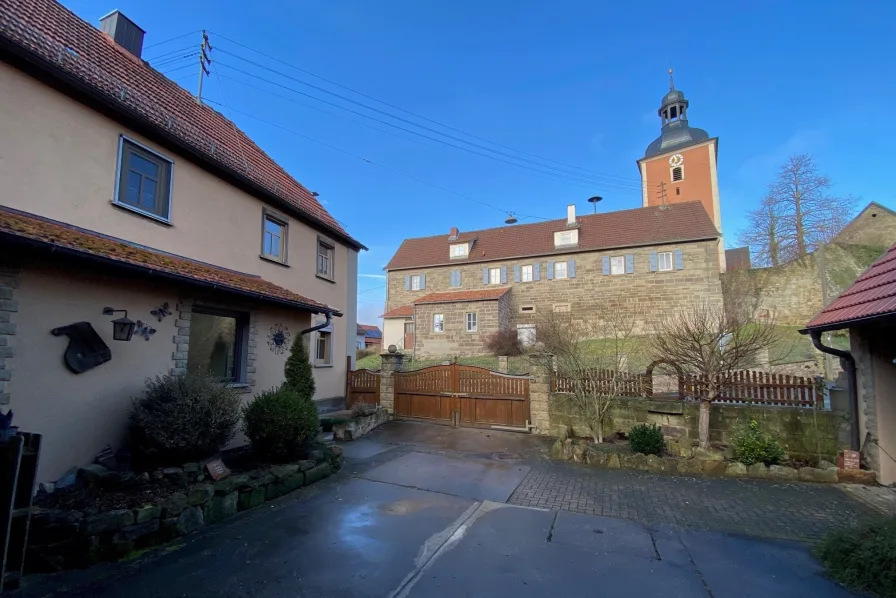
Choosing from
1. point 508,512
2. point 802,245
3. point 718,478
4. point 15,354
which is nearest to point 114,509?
point 15,354

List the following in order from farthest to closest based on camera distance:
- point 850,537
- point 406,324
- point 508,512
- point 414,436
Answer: point 406,324 < point 414,436 < point 508,512 < point 850,537

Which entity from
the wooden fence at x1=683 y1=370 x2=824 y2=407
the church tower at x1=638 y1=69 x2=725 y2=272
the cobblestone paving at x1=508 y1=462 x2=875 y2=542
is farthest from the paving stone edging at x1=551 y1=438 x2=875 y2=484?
the church tower at x1=638 y1=69 x2=725 y2=272

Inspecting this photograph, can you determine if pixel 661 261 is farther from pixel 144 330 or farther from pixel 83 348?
pixel 83 348

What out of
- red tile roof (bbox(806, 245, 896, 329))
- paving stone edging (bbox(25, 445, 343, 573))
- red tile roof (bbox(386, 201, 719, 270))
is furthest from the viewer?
red tile roof (bbox(386, 201, 719, 270))

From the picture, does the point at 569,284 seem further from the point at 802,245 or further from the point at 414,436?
the point at 414,436

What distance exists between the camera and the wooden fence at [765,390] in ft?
25.2

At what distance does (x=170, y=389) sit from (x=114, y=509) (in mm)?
1717

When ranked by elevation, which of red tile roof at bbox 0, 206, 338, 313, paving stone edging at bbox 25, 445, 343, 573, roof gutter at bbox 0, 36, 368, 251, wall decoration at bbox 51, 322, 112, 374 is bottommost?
paving stone edging at bbox 25, 445, 343, 573

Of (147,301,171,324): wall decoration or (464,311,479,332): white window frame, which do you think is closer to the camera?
(147,301,171,324): wall decoration

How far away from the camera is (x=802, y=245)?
86.8 ft

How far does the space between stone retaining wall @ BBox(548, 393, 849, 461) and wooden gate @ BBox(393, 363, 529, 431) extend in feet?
4.01

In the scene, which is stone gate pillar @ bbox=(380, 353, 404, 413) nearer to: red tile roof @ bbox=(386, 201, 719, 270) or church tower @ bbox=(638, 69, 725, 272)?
red tile roof @ bbox=(386, 201, 719, 270)

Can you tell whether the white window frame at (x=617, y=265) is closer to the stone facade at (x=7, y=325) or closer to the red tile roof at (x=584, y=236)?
the red tile roof at (x=584, y=236)

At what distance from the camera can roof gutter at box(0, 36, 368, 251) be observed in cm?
564
